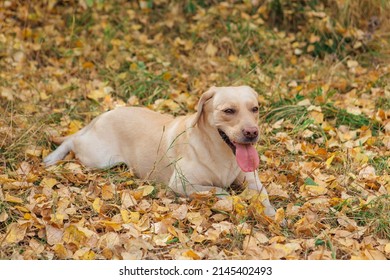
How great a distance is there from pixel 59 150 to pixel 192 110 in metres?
1.41

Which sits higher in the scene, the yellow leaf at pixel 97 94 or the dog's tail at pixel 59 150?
the dog's tail at pixel 59 150

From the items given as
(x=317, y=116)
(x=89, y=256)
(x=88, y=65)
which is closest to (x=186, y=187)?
(x=89, y=256)

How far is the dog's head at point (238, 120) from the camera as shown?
14.2 ft

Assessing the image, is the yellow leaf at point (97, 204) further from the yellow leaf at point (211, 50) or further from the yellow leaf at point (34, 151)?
the yellow leaf at point (211, 50)

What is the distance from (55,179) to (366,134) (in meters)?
2.60

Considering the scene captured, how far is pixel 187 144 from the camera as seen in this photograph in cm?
473

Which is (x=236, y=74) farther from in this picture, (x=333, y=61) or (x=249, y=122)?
(x=249, y=122)

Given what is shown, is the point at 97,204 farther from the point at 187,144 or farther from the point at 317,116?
the point at 317,116

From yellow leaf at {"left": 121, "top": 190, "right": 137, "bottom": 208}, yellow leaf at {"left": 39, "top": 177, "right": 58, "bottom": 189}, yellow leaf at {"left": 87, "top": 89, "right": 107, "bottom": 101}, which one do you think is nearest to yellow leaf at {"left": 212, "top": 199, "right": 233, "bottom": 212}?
yellow leaf at {"left": 121, "top": 190, "right": 137, "bottom": 208}

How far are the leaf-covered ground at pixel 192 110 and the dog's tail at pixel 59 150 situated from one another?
0.25ft

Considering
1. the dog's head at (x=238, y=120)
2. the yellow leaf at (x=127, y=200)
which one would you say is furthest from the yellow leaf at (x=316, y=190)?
the yellow leaf at (x=127, y=200)

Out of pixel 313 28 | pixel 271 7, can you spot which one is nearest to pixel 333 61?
pixel 313 28

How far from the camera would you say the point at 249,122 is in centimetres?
435

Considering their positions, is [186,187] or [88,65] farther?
[88,65]
